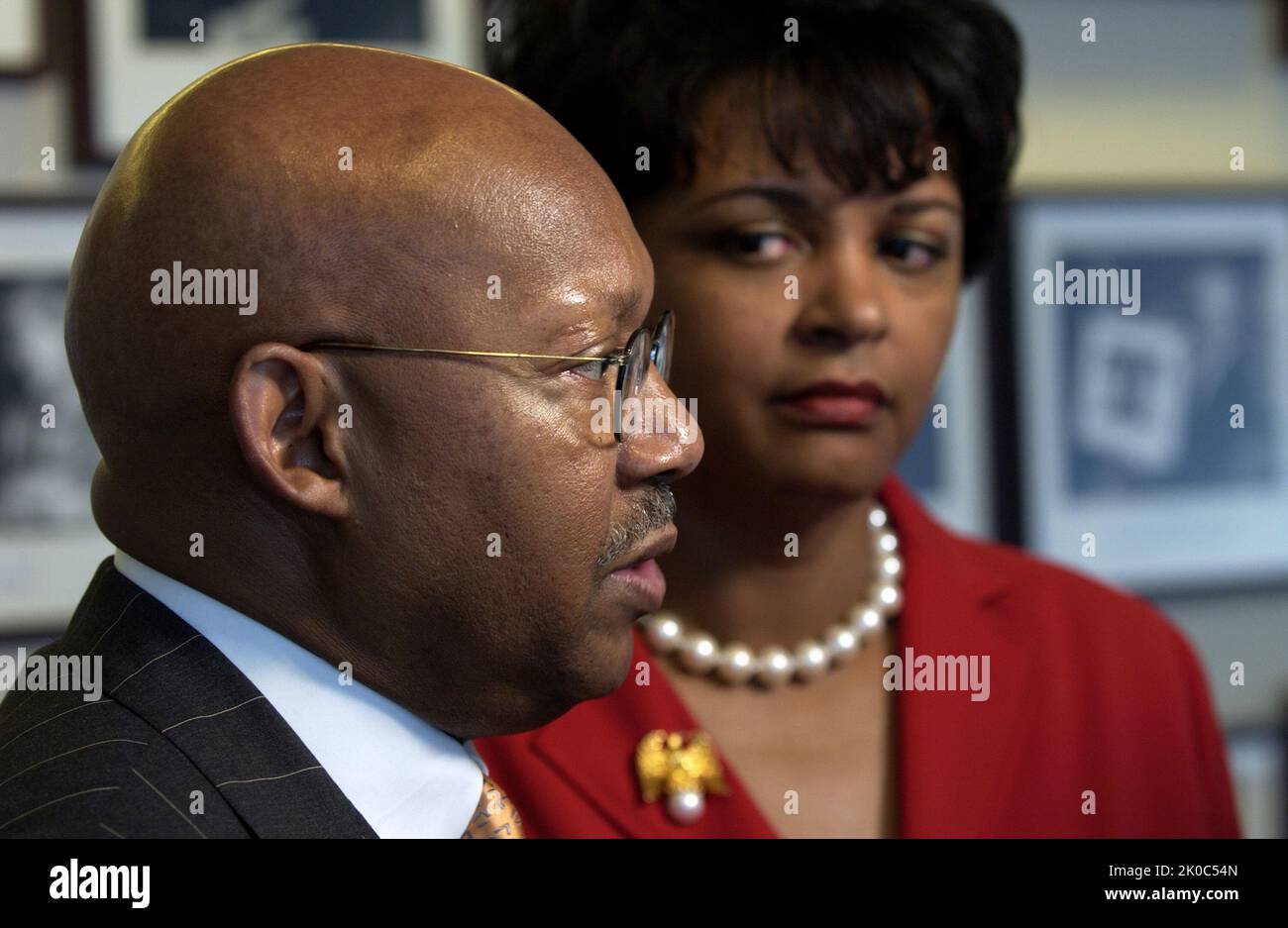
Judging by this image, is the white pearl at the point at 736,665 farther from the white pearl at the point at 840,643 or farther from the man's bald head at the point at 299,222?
the man's bald head at the point at 299,222

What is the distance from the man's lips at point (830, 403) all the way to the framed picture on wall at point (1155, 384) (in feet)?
3.26

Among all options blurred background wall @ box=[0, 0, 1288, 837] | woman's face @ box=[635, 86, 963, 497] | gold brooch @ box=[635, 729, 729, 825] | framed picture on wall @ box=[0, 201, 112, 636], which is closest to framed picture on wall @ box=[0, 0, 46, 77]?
blurred background wall @ box=[0, 0, 1288, 837]

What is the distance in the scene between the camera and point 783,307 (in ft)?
3.51

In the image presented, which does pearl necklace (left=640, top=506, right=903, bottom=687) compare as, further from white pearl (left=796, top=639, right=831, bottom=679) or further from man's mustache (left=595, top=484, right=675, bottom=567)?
man's mustache (left=595, top=484, right=675, bottom=567)

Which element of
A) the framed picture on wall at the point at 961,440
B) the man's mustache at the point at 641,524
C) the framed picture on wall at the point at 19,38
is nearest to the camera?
the man's mustache at the point at 641,524

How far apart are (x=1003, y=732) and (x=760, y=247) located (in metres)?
0.47

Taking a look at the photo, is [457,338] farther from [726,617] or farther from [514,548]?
[726,617]

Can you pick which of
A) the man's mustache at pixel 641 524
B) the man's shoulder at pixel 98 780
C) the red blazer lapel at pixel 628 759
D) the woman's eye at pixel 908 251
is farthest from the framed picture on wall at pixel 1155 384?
the man's shoulder at pixel 98 780

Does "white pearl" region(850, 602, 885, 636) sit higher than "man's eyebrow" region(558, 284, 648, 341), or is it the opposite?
"man's eyebrow" region(558, 284, 648, 341)

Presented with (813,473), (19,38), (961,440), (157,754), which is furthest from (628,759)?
(19,38)

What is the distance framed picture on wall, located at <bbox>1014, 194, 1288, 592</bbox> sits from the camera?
6.54 feet

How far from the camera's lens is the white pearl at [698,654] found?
117 centimetres

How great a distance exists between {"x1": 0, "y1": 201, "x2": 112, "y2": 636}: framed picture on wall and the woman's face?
899mm
